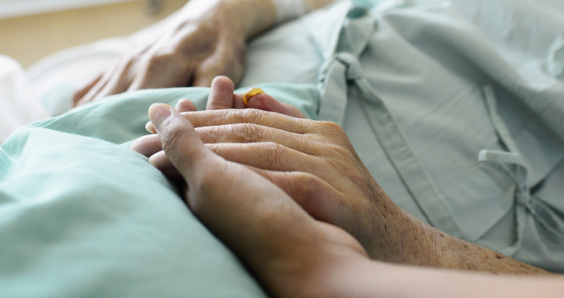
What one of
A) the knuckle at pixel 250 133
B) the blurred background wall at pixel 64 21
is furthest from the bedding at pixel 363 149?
the blurred background wall at pixel 64 21

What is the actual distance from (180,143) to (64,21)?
→ 219cm

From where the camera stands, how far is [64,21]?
2049mm

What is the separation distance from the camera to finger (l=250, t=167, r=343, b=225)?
0.34 meters

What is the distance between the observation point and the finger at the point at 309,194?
339mm

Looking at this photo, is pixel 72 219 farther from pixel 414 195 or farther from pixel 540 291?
pixel 414 195

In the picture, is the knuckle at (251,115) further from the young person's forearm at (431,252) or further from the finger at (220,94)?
the young person's forearm at (431,252)

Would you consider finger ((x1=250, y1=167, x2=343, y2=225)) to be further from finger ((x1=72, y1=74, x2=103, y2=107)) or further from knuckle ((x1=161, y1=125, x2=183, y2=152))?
finger ((x1=72, y1=74, x2=103, y2=107))

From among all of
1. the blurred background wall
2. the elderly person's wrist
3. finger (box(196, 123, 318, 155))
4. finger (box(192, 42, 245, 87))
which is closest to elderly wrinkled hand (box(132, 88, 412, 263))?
finger (box(196, 123, 318, 155))

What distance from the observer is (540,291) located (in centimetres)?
24

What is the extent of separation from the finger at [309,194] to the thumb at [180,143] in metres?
0.05

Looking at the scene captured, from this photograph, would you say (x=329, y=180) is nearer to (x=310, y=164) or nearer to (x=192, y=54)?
(x=310, y=164)

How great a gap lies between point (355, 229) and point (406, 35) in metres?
0.50

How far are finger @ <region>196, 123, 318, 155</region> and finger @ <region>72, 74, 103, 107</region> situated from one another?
1.65ft

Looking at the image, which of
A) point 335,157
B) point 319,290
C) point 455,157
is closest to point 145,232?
point 319,290
